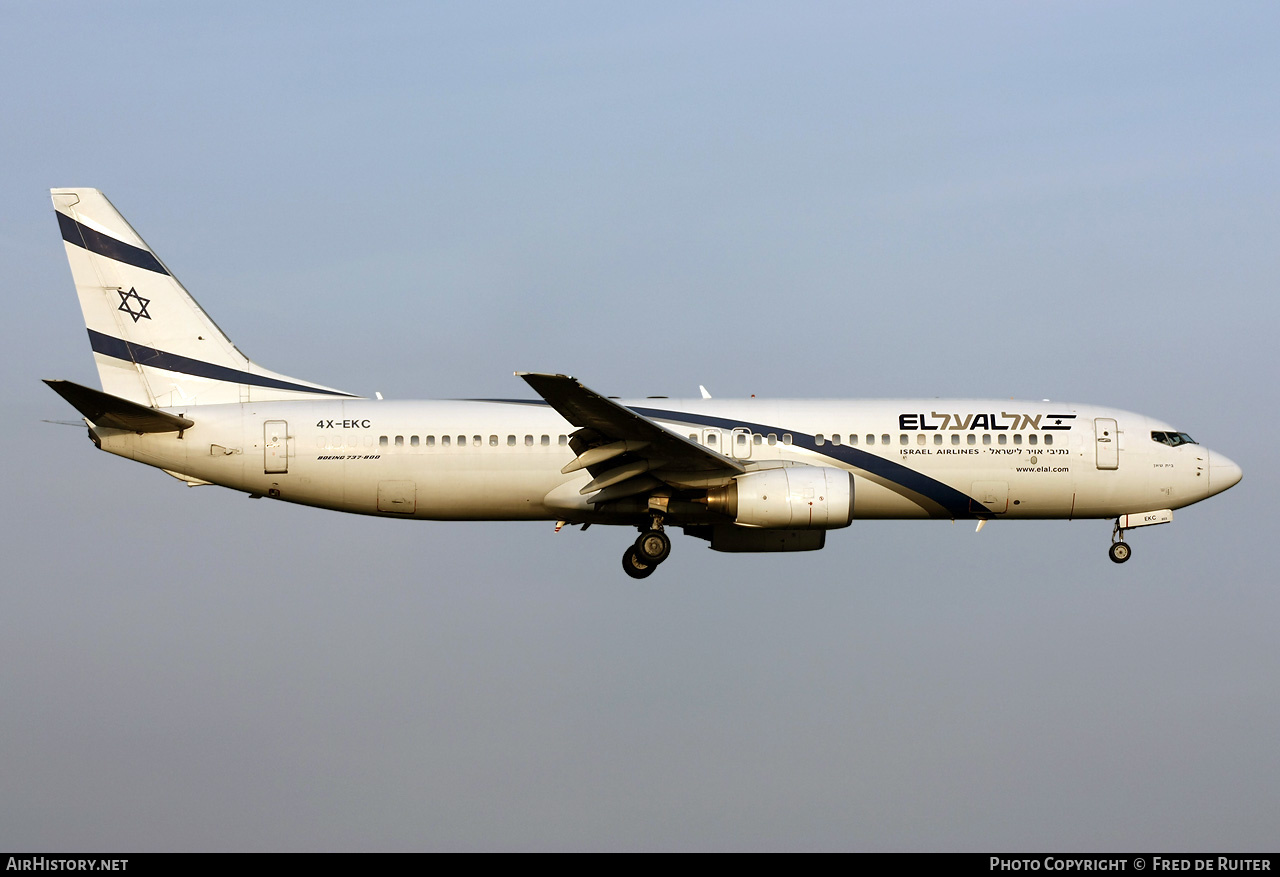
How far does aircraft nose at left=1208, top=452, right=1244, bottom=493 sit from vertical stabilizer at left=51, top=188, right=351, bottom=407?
71.9ft

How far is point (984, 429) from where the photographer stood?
109 ft

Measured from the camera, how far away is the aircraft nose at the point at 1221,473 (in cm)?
3416

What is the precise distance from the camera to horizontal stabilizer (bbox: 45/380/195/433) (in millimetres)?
29750

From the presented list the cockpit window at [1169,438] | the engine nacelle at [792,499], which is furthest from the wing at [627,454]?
the cockpit window at [1169,438]

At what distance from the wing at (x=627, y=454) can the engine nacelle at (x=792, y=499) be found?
1.76 ft

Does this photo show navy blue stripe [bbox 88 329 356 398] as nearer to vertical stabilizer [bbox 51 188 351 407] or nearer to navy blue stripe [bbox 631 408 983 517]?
vertical stabilizer [bbox 51 188 351 407]

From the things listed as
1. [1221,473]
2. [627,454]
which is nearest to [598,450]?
[627,454]

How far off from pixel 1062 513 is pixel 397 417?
54.3ft

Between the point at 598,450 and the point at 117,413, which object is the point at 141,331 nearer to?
the point at 117,413

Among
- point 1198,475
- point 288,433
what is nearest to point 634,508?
point 288,433

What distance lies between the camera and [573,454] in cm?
3256

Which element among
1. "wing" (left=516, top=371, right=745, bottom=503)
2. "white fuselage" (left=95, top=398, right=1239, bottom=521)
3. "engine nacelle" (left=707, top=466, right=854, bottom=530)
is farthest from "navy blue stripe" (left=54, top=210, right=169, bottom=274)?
"engine nacelle" (left=707, top=466, right=854, bottom=530)

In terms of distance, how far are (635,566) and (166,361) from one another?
12734 millimetres

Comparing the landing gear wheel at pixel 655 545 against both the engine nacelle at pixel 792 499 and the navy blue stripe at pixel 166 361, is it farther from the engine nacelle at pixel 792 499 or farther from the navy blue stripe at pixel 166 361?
the navy blue stripe at pixel 166 361
